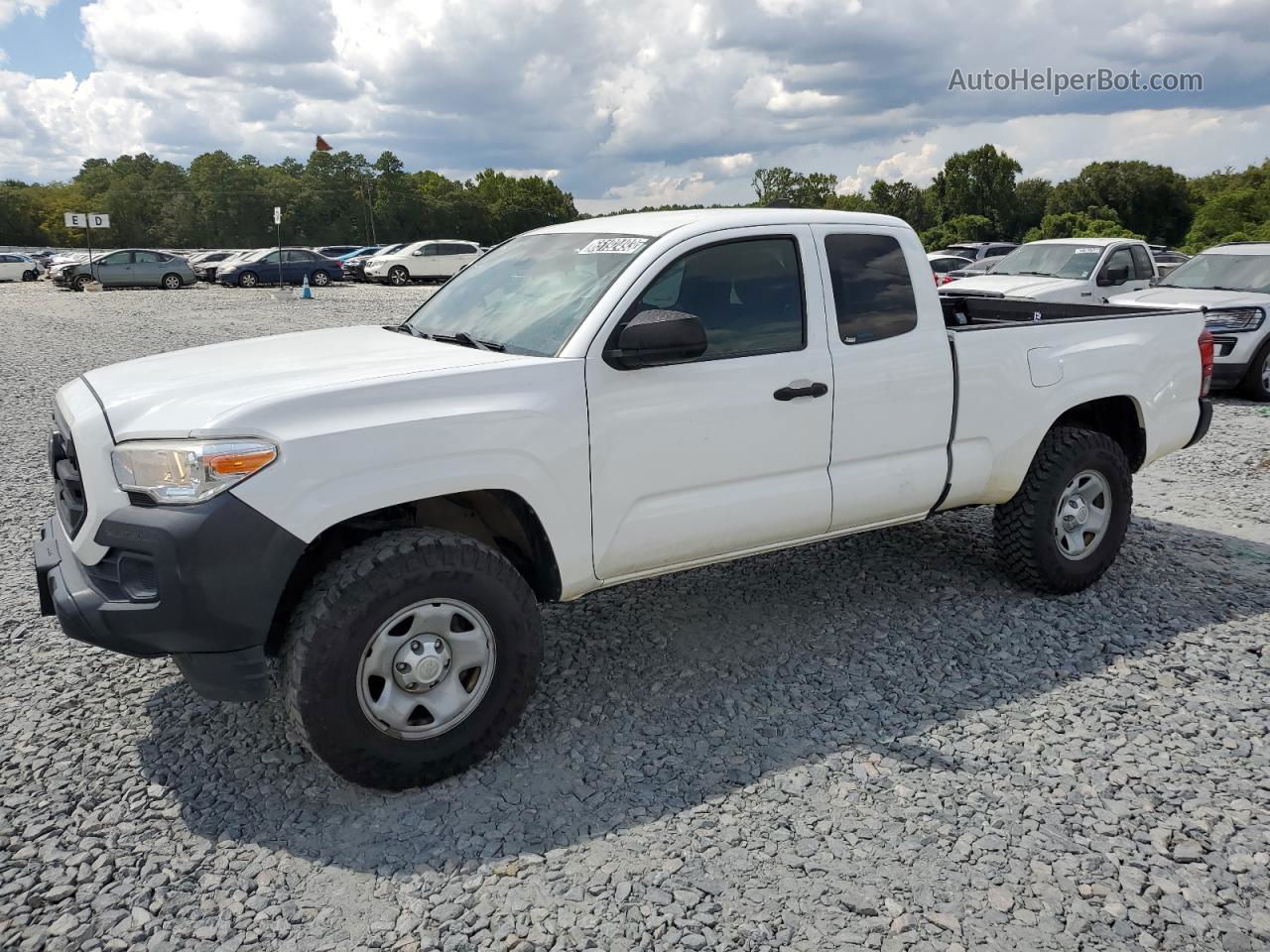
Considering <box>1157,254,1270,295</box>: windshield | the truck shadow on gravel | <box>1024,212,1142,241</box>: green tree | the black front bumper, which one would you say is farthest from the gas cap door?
<box>1024,212,1142,241</box>: green tree

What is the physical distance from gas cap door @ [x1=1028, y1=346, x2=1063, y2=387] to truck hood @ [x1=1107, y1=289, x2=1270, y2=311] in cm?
691

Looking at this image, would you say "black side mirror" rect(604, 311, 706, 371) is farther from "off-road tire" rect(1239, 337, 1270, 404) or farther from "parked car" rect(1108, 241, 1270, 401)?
"off-road tire" rect(1239, 337, 1270, 404)

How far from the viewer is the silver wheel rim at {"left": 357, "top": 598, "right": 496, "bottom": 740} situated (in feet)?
10.9

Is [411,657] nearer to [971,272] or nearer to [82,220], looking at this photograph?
[971,272]

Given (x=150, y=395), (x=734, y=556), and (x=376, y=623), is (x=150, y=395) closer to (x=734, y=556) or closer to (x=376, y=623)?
(x=376, y=623)

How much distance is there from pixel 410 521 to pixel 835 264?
7.05 feet

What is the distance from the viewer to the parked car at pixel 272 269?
33.3m

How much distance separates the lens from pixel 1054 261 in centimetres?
1344

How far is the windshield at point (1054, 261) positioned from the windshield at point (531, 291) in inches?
411

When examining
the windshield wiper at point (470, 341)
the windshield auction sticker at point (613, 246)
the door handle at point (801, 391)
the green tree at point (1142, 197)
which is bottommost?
Answer: the door handle at point (801, 391)

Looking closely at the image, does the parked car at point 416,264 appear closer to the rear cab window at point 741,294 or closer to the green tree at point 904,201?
the rear cab window at point 741,294

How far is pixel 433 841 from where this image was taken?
3.20 meters

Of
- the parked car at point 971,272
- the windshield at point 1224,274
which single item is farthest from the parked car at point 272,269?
the windshield at point 1224,274

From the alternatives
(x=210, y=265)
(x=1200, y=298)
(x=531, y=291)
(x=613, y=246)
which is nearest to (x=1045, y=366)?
(x=613, y=246)
